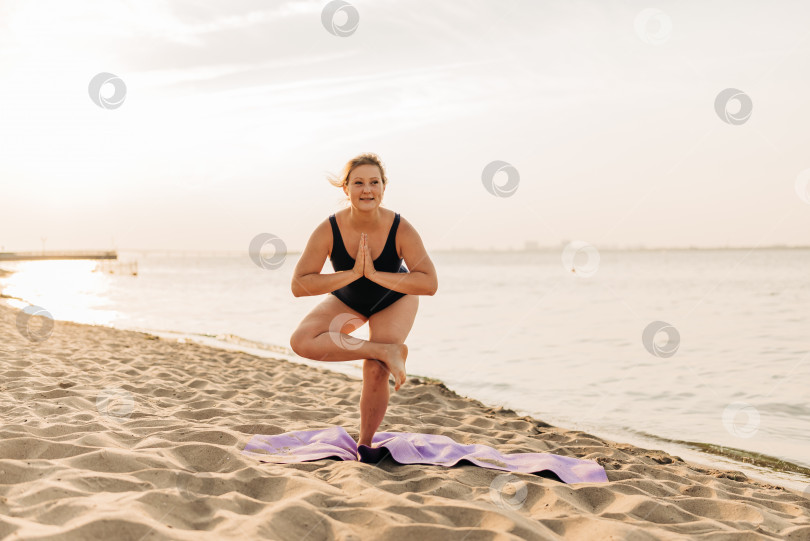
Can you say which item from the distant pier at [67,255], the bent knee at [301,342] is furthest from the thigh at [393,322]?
the distant pier at [67,255]

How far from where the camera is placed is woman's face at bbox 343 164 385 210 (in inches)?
158

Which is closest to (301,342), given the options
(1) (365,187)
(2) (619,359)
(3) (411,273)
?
(3) (411,273)

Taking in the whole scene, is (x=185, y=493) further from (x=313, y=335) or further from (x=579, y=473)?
(x=579, y=473)

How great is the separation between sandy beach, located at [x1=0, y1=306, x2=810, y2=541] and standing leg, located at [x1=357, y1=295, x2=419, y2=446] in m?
0.36

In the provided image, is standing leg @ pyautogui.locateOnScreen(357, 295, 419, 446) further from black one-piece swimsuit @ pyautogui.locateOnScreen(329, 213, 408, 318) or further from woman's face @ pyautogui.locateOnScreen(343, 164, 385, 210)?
woman's face @ pyautogui.locateOnScreen(343, 164, 385, 210)

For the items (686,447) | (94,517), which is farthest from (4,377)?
(686,447)

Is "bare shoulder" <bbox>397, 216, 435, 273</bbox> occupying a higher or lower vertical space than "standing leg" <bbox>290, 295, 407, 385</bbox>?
higher

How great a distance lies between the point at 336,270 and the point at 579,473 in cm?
224

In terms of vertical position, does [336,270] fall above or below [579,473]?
above

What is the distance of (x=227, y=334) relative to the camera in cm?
1358

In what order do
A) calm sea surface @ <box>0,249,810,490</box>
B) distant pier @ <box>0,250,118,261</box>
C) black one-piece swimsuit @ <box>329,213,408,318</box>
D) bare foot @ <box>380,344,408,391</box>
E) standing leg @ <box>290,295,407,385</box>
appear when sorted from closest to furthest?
bare foot @ <box>380,344,408,391</box> < standing leg @ <box>290,295,407,385</box> < black one-piece swimsuit @ <box>329,213,408,318</box> < calm sea surface @ <box>0,249,810,490</box> < distant pier @ <box>0,250,118,261</box>

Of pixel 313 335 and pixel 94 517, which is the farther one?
pixel 313 335

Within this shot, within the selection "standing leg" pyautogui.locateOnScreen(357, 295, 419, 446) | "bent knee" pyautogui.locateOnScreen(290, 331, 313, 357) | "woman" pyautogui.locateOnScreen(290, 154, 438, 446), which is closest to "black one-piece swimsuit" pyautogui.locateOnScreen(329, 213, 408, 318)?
"woman" pyautogui.locateOnScreen(290, 154, 438, 446)

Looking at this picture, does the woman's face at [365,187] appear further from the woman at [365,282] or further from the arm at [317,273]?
the arm at [317,273]
